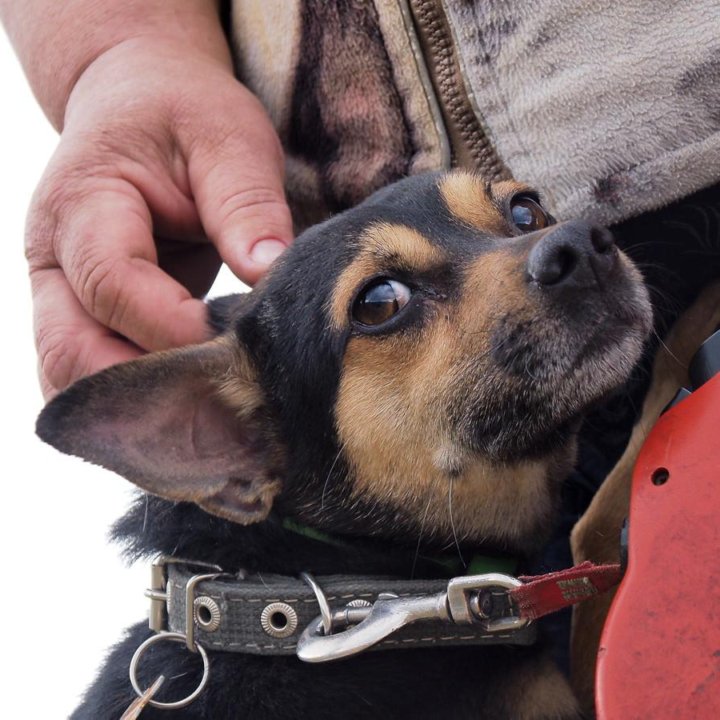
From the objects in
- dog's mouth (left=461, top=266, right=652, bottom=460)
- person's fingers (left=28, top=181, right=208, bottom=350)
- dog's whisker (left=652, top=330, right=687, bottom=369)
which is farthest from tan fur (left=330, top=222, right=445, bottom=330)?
dog's whisker (left=652, top=330, right=687, bottom=369)

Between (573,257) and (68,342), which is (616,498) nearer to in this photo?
(573,257)

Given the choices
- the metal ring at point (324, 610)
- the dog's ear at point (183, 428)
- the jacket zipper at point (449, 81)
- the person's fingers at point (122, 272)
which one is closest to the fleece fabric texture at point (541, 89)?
the jacket zipper at point (449, 81)

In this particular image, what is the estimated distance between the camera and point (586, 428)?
3154 millimetres

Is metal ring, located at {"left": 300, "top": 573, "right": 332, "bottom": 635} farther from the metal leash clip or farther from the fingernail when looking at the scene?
the fingernail

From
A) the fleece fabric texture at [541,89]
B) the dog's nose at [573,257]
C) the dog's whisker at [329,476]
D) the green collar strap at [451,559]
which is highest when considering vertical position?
the fleece fabric texture at [541,89]

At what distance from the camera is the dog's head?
2.41 meters

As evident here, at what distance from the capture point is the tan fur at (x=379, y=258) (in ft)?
8.66

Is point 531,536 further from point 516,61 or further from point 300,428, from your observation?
point 516,61

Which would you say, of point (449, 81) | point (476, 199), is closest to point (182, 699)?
point (476, 199)

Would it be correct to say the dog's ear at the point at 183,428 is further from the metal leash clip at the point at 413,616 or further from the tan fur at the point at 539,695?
the tan fur at the point at 539,695

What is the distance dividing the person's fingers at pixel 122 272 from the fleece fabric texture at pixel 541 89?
0.72m

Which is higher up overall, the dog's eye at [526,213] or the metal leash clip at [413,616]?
the dog's eye at [526,213]

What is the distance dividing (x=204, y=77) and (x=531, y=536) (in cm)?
185

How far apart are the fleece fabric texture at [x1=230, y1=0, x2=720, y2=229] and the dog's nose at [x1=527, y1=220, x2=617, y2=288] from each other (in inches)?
10.2
